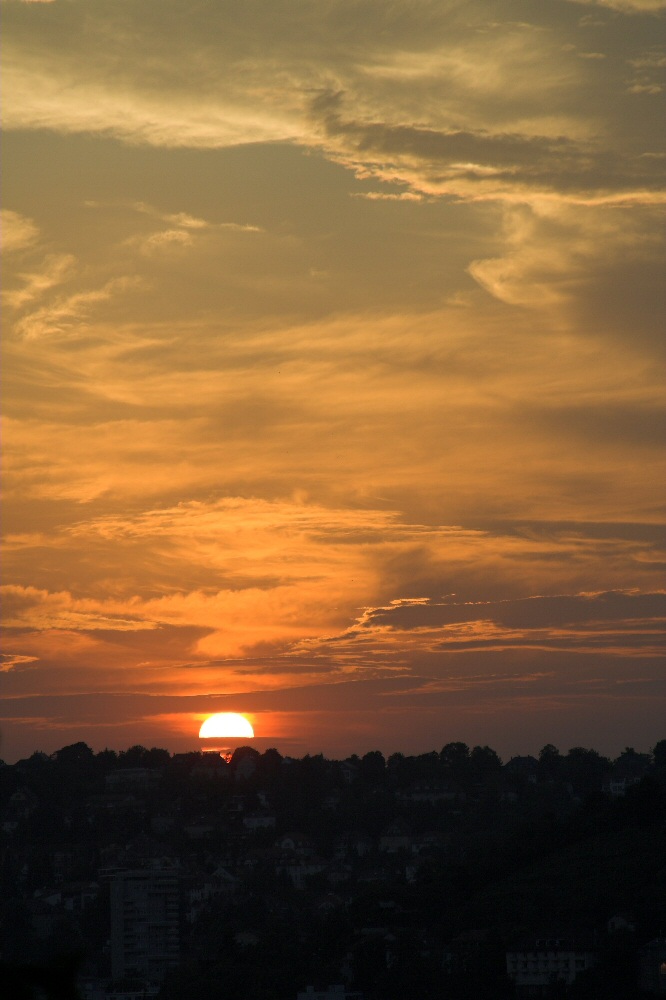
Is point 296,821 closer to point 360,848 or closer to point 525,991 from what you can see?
point 360,848

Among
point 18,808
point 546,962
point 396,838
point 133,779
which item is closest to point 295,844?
point 396,838

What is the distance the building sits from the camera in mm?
105562

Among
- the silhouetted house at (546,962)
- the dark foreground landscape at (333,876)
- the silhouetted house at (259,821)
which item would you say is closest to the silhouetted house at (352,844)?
the dark foreground landscape at (333,876)

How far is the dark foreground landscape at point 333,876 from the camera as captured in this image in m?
80.2

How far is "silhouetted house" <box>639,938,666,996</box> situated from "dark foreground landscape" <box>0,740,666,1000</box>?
0.13 m

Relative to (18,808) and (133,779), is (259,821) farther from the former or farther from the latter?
(18,808)

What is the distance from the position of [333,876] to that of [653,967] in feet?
202

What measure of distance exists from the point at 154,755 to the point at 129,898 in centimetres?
6844

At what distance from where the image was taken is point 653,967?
76.5m

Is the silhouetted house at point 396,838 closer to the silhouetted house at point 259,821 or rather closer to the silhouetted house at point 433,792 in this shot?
the silhouetted house at point 433,792

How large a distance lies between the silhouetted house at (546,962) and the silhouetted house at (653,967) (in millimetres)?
2820

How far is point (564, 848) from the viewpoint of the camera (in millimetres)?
99625

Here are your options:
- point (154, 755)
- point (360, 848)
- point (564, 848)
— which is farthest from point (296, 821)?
point (564, 848)

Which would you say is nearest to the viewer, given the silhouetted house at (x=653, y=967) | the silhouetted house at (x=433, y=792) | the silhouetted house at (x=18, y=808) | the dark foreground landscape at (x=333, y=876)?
the silhouetted house at (x=653, y=967)
